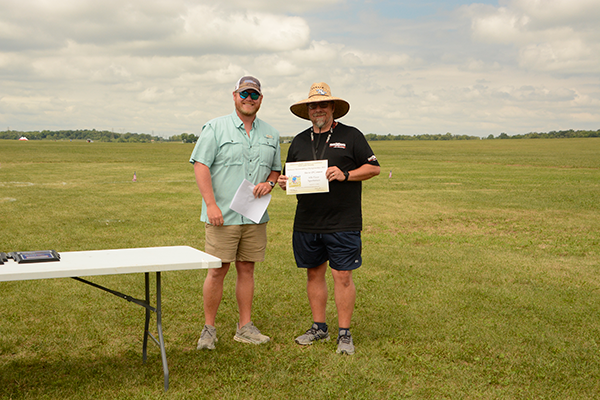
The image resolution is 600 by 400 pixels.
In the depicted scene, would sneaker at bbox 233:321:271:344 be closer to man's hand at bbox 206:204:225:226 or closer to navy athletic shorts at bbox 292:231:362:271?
navy athletic shorts at bbox 292:231:362:271

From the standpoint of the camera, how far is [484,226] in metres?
11.4

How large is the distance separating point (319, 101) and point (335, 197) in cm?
85

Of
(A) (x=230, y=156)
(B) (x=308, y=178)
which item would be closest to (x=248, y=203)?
(A) (x=230, y=156)

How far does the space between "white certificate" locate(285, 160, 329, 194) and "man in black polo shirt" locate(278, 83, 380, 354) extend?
0.07 metres

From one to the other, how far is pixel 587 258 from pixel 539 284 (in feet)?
Result: 7.10

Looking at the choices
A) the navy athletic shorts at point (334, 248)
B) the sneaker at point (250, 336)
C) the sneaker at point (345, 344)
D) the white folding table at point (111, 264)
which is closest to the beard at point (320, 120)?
the navy athletic shorts at point (334, 248)

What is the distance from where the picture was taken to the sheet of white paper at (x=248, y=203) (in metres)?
4.30

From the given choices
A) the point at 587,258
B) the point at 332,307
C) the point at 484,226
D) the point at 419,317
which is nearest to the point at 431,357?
the point at 419,317

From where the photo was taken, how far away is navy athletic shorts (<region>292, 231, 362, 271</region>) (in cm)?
433

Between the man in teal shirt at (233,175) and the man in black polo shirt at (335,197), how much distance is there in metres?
0.26

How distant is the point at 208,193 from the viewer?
4.25 m

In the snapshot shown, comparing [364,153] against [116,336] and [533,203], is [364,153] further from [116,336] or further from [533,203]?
[533,203]

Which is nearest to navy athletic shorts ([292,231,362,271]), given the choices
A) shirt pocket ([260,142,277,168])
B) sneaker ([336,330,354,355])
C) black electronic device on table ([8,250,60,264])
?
sneaker ([336,330,354,355])

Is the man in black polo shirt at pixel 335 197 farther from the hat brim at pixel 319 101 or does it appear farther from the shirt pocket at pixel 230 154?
the shirt pocket at pixel 230 154
